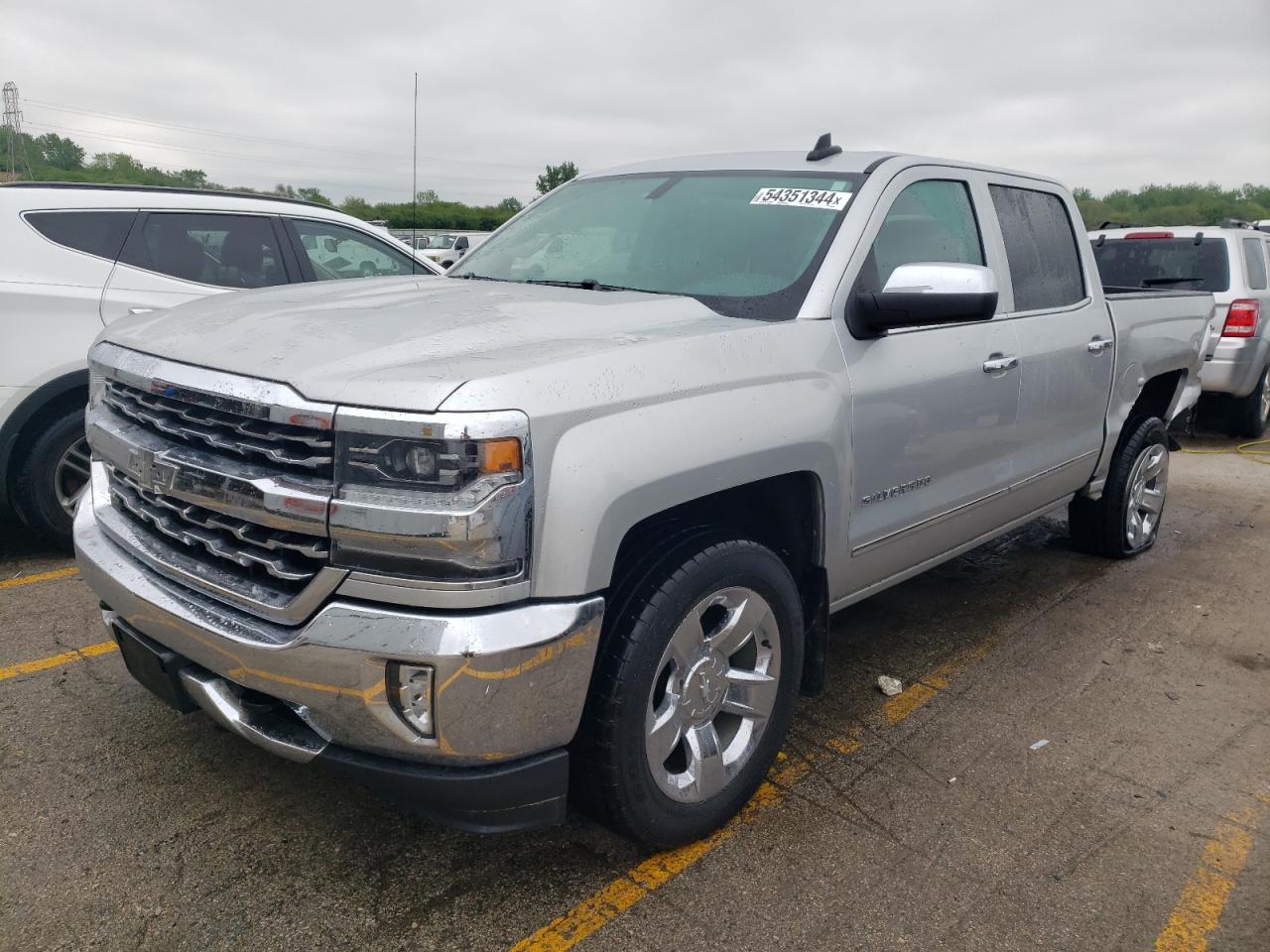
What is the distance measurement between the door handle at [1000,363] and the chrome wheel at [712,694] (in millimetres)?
1420

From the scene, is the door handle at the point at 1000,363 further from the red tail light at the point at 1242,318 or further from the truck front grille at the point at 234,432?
the red tail light at the point at 1242,318

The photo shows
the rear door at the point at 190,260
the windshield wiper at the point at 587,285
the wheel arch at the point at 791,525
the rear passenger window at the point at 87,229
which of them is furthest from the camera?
the rear door at the point at 190,260

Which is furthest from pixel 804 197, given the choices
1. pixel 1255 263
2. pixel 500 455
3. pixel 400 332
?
pixel 1255 263

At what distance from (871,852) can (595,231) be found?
2329 millimetres

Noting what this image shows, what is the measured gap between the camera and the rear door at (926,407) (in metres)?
3.07

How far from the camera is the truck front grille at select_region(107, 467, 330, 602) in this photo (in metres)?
2.16

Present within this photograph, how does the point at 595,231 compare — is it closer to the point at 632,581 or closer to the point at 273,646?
the point at 632,581

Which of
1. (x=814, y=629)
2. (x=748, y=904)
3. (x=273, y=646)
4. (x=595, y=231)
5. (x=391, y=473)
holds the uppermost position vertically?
(x=595, y=231)

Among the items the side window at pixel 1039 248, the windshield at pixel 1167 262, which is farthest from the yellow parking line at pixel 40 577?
the windshield at pixel 1167 262

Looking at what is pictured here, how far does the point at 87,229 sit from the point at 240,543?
12.0ft

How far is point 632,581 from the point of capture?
7.91 ft

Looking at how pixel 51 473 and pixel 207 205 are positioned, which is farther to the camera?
pixel 207 205

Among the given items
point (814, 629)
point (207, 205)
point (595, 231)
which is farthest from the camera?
point (207, 205)

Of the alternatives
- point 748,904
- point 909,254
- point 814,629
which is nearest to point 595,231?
point 909,254
